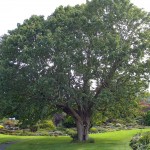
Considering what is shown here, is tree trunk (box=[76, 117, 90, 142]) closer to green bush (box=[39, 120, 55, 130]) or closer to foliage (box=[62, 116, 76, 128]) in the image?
green bush (box=[39, 120, 55, 130])

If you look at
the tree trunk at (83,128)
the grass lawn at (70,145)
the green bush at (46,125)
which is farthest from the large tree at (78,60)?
the green bush at (46,125)

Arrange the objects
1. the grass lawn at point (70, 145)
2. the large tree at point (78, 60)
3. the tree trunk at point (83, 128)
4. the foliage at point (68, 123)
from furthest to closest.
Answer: the foliage at point (68, 123), the tree trunk at point (83, 128), the large tree at point (78, 60), the grass lawn at point (70, 145)

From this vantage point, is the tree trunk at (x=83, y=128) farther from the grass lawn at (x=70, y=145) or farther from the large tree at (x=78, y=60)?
the grass lawn at (x=70, y=145)

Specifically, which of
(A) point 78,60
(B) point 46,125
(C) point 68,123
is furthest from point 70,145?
(C) point 68,123

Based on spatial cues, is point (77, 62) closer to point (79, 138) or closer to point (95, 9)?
point (95, 9)

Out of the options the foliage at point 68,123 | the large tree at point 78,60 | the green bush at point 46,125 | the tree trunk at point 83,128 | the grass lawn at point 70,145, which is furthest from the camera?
the foliage at point 68,123

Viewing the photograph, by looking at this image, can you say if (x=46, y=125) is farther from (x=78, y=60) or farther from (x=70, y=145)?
(x=78, y=60)

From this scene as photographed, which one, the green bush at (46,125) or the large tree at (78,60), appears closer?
the large tree at (78,60)

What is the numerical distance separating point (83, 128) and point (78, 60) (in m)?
7.64

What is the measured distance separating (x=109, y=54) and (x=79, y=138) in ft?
29.6

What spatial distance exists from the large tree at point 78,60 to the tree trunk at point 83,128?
77 millimetres

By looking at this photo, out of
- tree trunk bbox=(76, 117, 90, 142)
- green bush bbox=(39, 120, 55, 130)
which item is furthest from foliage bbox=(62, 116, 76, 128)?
tree trunk bbox=(76, 117, 90, 142)

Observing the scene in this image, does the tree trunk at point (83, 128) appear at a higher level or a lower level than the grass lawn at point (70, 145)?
higher

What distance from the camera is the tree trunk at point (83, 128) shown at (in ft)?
117
